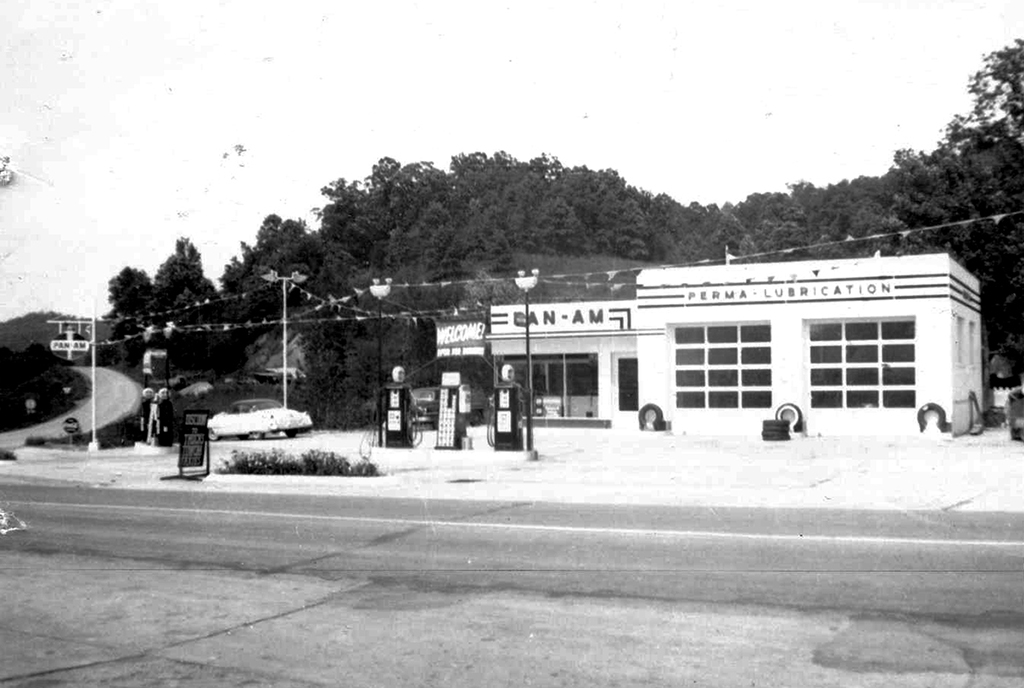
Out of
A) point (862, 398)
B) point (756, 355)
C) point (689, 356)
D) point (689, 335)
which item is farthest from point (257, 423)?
point (862, 398)

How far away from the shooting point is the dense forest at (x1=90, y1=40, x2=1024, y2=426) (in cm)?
4272

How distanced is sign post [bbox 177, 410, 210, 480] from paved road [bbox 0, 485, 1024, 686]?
27.8 ft

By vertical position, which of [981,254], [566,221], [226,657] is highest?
[566,221]

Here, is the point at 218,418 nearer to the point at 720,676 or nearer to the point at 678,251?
the point at 720,676

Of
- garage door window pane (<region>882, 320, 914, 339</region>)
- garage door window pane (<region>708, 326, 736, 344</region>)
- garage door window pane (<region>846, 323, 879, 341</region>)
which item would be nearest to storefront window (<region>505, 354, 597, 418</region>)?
garage door window pane (<region>708, 326, 736, 344</region>)

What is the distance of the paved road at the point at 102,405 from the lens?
5244 cm


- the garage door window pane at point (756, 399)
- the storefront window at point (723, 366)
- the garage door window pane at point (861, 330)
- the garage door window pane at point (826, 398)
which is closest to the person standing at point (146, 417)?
the storefront window at point (723, 366)

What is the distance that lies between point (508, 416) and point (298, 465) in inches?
229

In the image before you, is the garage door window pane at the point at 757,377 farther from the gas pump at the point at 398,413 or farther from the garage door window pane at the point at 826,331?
the gas pump at the point at 398,413

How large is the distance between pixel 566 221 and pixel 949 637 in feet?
230

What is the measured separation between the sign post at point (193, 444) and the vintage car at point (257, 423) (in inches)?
561

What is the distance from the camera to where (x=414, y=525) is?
15266 mm

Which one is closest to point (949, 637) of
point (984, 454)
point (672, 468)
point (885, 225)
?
point (672, 468)

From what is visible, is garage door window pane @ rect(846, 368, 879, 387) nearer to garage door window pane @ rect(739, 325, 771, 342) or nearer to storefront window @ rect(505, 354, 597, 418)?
garage door window pane @ rect(739, 325, 771, 342)
